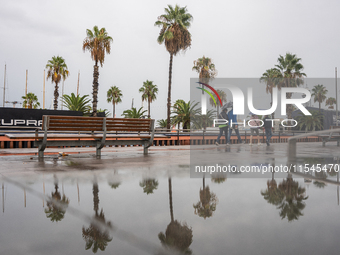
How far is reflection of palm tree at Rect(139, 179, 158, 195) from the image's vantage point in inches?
158

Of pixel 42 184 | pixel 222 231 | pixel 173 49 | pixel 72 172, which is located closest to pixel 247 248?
pixel 222 231

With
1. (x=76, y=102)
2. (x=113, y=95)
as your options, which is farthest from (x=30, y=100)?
(x=76, y=102)

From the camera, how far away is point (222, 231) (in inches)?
97.9

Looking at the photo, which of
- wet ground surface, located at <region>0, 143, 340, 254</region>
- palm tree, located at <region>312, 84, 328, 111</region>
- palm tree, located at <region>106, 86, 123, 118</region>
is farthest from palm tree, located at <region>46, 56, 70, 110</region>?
palm tree, located at <region>312, 84, 328, 111</region>

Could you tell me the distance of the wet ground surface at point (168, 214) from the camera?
2.21m

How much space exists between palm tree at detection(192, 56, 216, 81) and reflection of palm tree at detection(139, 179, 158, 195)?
43.9 meters

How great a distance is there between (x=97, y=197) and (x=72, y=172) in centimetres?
196

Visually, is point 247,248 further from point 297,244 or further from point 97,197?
point 97,197

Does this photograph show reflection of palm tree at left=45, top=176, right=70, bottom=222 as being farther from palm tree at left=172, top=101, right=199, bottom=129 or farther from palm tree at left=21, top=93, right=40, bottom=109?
palm tree at left=21, top=93, right=40, bottom=109

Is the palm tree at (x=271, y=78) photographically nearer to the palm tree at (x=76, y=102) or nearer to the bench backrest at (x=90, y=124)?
the palm tree at (x=76, y=102)

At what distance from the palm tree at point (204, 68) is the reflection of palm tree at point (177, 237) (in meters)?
45.9

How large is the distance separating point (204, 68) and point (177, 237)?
47148mm

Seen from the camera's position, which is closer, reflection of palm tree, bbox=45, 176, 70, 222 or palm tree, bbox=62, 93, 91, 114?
reflection of palm tree, bbox=45, 176, 70, 222

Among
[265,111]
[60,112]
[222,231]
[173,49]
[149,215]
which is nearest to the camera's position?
[222,231]
